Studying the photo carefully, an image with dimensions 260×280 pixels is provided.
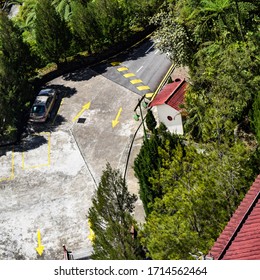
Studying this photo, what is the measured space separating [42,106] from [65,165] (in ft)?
25.4

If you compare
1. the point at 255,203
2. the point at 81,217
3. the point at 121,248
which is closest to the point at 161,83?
the point at 81,217

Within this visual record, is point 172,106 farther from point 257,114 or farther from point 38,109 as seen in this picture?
point 38,109

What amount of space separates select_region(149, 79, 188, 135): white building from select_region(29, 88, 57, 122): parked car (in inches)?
424

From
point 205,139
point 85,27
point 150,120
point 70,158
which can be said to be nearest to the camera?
point 205,139

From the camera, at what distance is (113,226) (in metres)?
32.7

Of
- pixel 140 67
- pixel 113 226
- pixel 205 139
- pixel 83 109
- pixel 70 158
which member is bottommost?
pixel 70 158

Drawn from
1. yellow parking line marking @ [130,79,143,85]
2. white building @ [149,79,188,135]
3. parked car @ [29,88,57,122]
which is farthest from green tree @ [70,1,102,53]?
white building @ [149,79,188,135]

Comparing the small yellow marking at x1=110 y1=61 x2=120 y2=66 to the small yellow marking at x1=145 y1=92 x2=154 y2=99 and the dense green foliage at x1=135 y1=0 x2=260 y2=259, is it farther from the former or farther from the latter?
the dense green foliage at x1=135 y1=0 x2=260 y2=259

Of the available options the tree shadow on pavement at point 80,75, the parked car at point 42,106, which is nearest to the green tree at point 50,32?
the tree shadow on pavement at point 80,75

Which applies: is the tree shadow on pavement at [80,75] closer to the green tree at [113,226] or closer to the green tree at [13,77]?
the green tree at [13,77]

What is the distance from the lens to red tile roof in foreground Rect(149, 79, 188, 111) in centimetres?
4722

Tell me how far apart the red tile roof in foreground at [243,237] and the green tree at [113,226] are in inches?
382

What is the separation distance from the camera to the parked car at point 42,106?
53.1 metres

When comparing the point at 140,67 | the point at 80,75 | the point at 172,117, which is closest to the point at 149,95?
the point at 140,67
